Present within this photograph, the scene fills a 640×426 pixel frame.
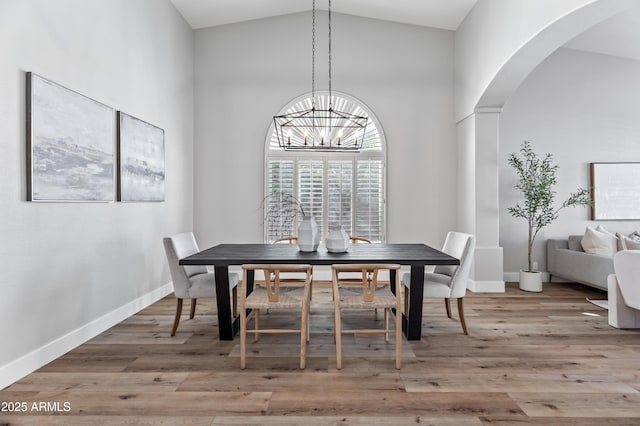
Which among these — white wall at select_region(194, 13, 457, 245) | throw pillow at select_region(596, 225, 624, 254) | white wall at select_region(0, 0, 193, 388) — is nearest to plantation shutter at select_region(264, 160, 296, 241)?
white wall at select_region(194, 13, 457, 245)

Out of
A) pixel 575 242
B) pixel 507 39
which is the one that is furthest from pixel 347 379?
pixel 575 242

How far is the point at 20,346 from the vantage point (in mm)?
2637

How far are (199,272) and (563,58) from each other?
590cm

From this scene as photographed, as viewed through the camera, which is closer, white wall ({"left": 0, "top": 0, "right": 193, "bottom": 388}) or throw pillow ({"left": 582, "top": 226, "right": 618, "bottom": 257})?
white wall ({"left": 0, "top": 0, "right": 193, "bottom": 388})

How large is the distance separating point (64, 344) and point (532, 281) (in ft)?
17.2

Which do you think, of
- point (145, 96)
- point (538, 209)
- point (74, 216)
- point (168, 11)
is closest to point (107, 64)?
point (145, 96)

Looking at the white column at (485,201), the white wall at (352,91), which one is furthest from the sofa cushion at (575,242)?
the white wall at (352,91)

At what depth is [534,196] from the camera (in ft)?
17.3

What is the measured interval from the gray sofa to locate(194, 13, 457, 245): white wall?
1481 mm

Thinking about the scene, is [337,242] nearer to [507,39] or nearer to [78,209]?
[78,209]

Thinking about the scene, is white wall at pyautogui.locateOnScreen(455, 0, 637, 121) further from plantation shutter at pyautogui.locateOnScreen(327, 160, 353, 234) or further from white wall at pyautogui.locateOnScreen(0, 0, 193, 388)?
white wall at pyautogui.locateOnScreen(0, 0, 193, 388)

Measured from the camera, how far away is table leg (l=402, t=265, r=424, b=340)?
3.34 meters

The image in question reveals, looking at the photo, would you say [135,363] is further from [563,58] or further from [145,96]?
[563,58]

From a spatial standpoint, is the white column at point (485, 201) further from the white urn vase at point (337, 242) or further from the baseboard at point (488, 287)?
the white urn vase at point (337, 242)
